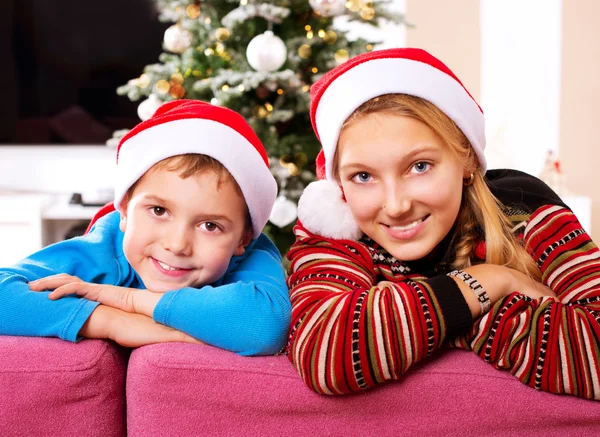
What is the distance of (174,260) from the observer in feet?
4.02

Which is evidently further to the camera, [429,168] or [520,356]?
[429,168]

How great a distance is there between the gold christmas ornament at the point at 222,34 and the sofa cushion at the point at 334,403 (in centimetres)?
201

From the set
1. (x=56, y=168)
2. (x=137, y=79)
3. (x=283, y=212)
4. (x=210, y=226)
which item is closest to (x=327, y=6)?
(x=283, y=212)

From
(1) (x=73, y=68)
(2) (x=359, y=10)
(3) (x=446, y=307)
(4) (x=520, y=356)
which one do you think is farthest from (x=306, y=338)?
(1) (x=73, y=68)

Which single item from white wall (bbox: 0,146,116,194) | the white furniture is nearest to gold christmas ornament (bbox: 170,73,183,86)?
the white furniture

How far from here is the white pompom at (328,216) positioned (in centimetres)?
125

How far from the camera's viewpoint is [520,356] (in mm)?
1029

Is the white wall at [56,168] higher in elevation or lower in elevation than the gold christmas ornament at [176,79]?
lower

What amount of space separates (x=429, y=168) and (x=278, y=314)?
0.37m

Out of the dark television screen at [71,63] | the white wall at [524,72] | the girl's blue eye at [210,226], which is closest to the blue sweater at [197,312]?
the girl's blue eye at [210,226]

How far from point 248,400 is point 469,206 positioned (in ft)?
1.93

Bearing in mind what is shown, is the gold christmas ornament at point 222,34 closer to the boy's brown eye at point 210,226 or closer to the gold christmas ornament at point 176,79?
the gold christmas ornament at point 176,79

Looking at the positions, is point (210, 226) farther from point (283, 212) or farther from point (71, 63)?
point (71, 63)

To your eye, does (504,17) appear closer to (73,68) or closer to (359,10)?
(359,10)
